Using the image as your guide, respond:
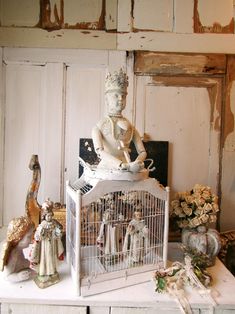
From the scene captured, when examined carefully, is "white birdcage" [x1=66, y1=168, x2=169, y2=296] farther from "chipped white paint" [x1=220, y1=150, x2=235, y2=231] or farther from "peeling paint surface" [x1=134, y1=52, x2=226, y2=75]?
"peeling paint surface" [x1=134, y1=52, x2=226, y2=75]

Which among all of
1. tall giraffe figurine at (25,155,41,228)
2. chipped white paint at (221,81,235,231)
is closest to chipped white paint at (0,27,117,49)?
tall giraffe figurine at (25,155,41,228)

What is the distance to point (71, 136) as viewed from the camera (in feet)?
5.86

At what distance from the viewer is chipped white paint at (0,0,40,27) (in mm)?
1735

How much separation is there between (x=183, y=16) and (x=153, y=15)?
0.18 meters

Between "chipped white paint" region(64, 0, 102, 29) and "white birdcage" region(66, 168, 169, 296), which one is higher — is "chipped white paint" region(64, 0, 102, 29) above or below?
above

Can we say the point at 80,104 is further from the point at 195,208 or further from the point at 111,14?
the point at 195,208

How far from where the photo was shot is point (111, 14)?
1.76 meters

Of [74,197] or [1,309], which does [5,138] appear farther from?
[1,309]

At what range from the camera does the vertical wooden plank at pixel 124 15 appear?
1.75 m

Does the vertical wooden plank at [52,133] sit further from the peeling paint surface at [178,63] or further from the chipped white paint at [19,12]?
the peeling paint surface at [178,63]

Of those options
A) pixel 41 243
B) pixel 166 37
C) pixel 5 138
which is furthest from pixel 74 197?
pixel 166 37

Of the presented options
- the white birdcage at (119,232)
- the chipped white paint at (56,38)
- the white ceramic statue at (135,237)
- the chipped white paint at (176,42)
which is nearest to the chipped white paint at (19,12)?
the chipped white paint at (56,38)

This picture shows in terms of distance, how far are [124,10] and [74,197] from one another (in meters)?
1.21

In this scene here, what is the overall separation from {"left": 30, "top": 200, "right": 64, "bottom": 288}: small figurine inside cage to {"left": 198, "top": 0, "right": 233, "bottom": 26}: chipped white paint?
1.44 metres
